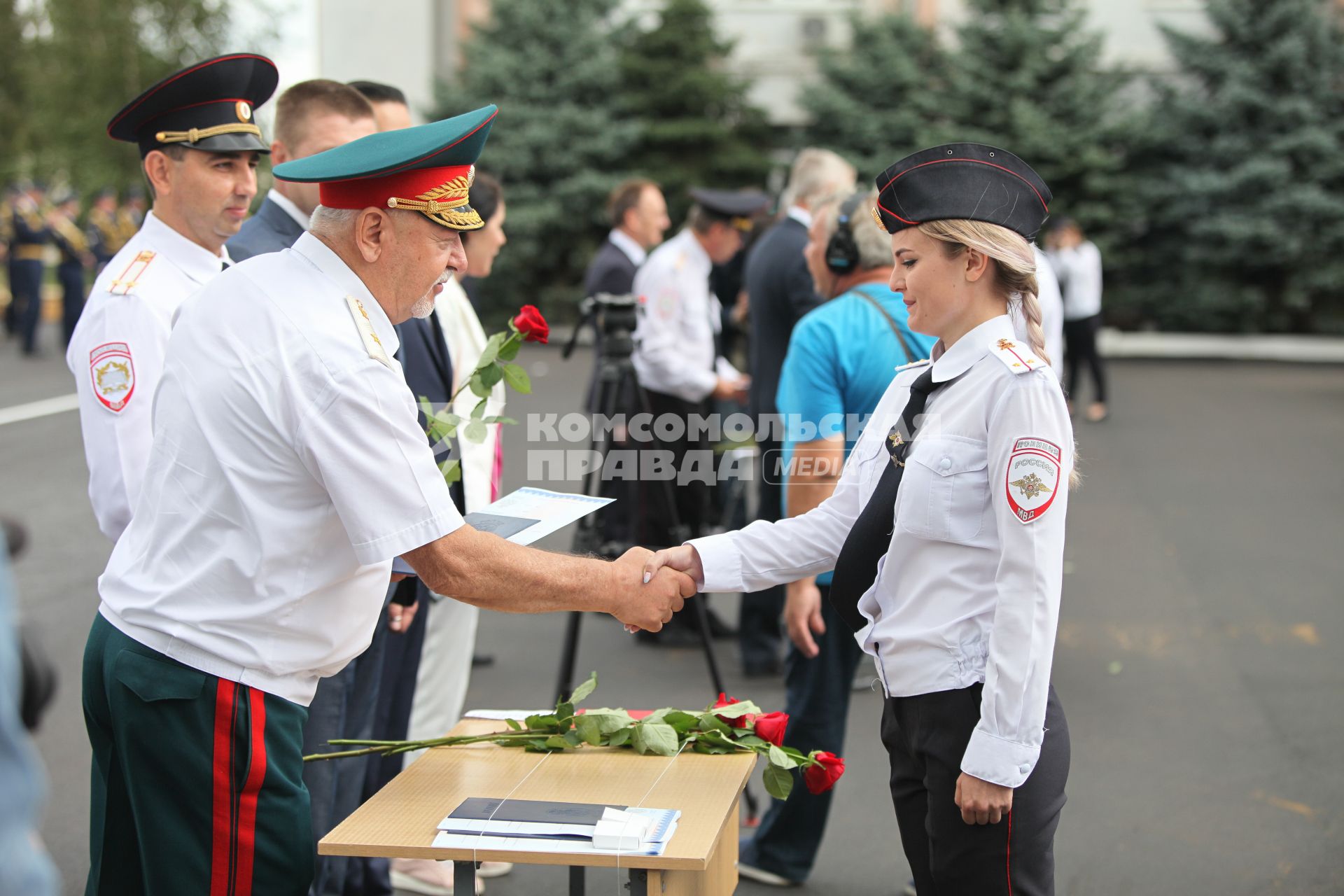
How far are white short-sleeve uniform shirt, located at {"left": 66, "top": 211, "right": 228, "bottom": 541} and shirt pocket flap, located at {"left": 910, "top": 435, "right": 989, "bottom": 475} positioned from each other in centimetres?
179

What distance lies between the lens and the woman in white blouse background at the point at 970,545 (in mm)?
2131

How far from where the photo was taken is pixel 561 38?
20.5 metres

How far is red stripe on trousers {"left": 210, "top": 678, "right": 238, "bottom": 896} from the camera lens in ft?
6.89

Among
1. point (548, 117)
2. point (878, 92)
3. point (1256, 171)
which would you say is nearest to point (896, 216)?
point (548, 117)

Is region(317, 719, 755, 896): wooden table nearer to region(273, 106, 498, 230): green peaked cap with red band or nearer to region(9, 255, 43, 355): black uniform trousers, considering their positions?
region(273, 106, 498, 230): green peaked cap with red band

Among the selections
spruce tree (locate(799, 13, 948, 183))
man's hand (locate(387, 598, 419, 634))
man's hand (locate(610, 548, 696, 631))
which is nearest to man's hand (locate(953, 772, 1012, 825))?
man's hand (locate(610, 548, 696, 631))

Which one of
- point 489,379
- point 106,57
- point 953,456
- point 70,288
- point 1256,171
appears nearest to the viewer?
point 953,456

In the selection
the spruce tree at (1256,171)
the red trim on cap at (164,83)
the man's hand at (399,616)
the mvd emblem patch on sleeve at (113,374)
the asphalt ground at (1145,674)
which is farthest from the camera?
the spruce tree at (1256,171)

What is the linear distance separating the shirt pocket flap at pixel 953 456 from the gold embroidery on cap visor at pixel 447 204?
0.94 m

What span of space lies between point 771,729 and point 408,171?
132cm

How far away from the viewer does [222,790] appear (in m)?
2.13

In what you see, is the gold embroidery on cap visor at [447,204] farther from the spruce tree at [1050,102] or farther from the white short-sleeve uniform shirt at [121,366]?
the spruce tree at [1050,102]

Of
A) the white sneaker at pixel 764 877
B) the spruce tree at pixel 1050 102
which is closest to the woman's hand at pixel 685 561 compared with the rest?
the white sneaker at pixel 764 877

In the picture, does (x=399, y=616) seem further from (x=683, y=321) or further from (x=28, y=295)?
(x=28, y=295)
